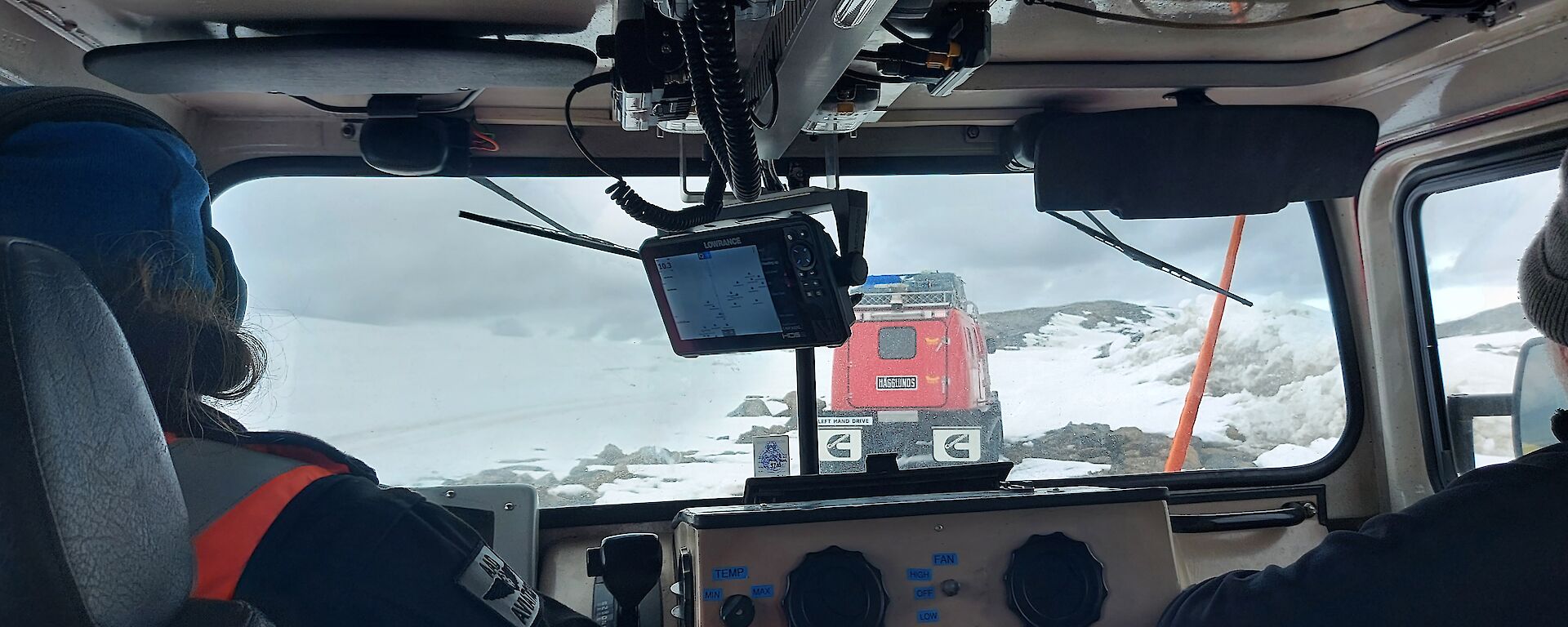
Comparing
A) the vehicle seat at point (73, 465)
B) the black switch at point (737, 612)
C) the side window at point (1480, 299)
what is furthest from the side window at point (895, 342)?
the vehicle seat at point (73, 465)

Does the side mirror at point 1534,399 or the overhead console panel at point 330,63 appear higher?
the overhead console panel at point 330,63

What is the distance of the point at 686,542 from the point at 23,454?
1.22m

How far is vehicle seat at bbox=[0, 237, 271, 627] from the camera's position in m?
0.60

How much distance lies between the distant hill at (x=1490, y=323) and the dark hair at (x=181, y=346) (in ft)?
9.85

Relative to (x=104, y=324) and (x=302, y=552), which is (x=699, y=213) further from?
(x=104, y=324)

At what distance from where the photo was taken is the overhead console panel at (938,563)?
1549 mm

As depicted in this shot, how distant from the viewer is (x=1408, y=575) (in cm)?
125

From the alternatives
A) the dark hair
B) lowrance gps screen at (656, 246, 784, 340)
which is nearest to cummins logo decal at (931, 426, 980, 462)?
lowrance gps screen at (656, 246, 784, 340)

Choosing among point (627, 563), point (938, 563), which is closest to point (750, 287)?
point (627, 563)

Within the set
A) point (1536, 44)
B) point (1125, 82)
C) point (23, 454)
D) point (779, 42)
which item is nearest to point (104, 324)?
point (23, 454)

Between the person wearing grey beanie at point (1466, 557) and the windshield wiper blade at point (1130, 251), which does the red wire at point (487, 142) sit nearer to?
the windshield wiper blade at point (1130, 251)

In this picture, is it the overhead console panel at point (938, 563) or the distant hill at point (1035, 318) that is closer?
the overhead console panel at point (938, 563)

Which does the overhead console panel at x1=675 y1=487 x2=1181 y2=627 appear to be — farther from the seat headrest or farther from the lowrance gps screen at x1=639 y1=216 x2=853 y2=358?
the seat headrest

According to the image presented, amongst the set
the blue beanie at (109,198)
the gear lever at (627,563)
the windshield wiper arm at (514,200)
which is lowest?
the gear lever at (627,563)
